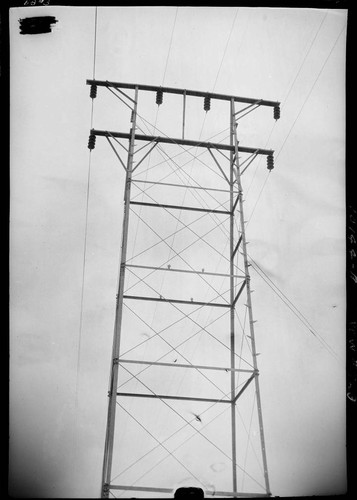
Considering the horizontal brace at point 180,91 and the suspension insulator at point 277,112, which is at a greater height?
the horizontal brace at point 180,91

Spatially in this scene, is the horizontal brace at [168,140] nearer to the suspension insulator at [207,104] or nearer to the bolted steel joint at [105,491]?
the suspension insulator at [207,104]

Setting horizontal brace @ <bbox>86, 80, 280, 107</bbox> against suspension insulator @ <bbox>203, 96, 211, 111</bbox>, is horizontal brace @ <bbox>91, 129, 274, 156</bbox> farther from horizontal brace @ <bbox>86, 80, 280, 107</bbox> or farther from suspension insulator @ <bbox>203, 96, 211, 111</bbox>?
horizontal brace @ <bbox>86, 80, 280, 107</bbox>

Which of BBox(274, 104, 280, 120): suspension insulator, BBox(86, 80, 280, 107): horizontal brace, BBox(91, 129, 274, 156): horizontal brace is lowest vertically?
BBox(91, 129, 274, 156): horizontal brace

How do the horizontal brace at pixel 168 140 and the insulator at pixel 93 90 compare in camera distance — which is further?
the insulator at pixel 93 90

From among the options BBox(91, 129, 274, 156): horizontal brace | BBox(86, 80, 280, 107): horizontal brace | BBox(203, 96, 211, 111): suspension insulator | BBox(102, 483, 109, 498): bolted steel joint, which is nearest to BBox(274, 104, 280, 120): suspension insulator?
BBox(86, 80, 280, 107): horizontal brace

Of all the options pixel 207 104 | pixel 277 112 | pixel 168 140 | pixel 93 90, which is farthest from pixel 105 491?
pixel 277 112

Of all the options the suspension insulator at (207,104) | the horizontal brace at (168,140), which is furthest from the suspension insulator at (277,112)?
the suspension insulator at (207,104)

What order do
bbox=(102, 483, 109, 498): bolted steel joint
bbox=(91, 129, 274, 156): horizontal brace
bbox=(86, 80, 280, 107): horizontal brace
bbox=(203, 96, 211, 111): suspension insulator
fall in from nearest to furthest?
bbox=(102, 483, 109, 498): bolted steel joint < bbox=(91, 129, 274, 156): horizontal brace < bbox=(86, 80, 280, 107): horizontal brace < bbox=(203, 96, 211, 111): suspension insulator

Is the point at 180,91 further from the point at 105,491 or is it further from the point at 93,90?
the point at 105,491

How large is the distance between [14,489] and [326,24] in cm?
808

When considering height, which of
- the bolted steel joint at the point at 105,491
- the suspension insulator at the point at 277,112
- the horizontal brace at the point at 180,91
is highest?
the horizontal brace at the point at 180,91

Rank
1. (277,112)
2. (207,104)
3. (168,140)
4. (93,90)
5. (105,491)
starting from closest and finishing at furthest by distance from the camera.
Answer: (105,491) → (168,140) → (93,90) → (207,104) → (277,112)
